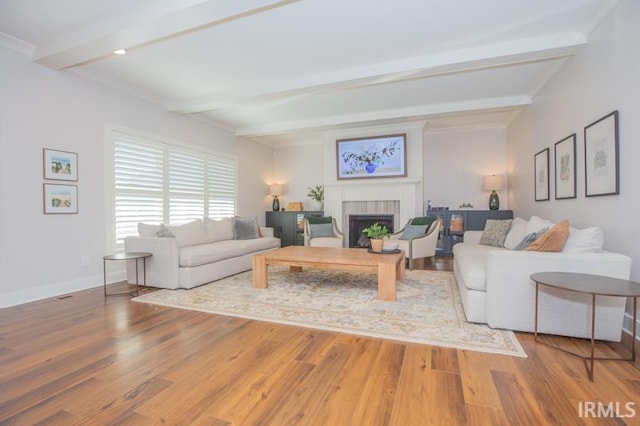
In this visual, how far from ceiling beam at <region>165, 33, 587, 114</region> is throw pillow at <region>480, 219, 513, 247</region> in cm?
201

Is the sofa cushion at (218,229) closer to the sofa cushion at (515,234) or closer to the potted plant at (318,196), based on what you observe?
the potted plant at (318,196)

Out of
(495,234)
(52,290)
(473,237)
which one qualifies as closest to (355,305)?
(495,234)

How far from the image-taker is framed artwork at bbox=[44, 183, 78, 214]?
348 centimetres

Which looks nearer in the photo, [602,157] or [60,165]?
[602,157]

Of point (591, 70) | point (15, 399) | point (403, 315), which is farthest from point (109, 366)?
point (591, 70)

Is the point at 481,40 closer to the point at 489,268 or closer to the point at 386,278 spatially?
the point at 489,268

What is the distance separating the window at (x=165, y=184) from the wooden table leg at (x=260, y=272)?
6.80ft

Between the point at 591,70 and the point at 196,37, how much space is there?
12.8 feet

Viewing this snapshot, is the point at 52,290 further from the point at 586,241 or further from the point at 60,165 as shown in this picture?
the point at 586,241

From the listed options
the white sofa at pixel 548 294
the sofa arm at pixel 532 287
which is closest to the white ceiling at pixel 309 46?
the white sofa at pixel 548 294

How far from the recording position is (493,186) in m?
5.86

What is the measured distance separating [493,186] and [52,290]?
6.96 m

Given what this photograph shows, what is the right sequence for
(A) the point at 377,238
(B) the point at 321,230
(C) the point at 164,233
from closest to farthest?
(A) the point at 377,238, (C) the point at 164,233, (B) the point at 321,230

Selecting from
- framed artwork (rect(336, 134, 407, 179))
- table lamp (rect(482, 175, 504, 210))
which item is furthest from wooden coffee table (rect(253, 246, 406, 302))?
table lamp (rect(482, 175, 504, 210))
